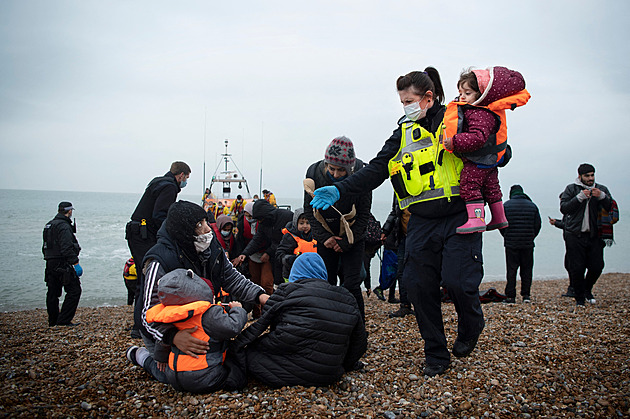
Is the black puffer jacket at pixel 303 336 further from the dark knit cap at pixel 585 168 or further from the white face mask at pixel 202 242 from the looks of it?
the dark knit cap at pixel 585 168

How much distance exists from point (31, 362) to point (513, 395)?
400cm

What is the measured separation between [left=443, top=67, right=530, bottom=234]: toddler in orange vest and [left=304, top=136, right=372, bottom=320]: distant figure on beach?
1.44 metres

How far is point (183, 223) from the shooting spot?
314 cm

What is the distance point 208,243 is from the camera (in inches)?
129

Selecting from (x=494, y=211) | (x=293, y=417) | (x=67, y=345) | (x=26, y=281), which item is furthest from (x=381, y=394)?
(x=26, y=281)

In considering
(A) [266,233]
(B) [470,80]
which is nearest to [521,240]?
(A) [266,233]

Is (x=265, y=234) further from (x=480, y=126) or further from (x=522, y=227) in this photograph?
(x=522, y=227)

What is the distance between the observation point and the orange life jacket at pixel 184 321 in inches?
104

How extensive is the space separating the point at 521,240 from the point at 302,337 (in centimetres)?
650

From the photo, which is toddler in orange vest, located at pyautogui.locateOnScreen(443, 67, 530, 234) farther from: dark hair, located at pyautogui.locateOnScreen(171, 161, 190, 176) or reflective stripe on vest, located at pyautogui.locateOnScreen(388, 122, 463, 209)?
dark hair, located at pyautogui.locateOnScreen(171, 161, 190, 176)

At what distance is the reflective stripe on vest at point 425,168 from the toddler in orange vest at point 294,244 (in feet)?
8.36

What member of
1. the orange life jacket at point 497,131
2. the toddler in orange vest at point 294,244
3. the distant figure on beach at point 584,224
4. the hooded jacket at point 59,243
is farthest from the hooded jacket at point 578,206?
the hooded jacket at point 59,243

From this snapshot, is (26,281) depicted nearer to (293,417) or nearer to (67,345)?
(67,345)

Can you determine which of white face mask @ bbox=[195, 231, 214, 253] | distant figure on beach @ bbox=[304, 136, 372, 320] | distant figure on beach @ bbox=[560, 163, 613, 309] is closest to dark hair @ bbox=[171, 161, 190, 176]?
distant figure on beach @ bbox=[304, 136, 372, 320]
